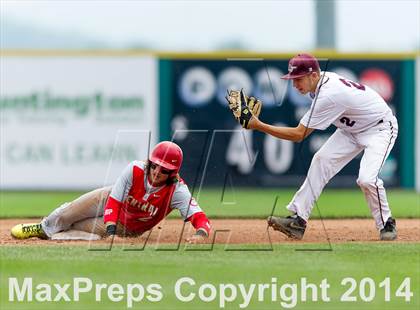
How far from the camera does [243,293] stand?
7.53m

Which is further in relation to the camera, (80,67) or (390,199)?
(80,67)

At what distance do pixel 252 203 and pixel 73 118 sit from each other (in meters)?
5.65

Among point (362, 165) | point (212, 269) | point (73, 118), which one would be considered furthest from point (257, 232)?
point (73, 118)

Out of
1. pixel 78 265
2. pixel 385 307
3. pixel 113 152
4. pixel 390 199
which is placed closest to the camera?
pixel 385 307

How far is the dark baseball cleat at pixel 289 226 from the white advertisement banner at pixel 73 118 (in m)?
10.9

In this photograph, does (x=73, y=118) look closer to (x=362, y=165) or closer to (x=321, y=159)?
(x=321, y=159)

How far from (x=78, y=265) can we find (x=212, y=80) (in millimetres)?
13972

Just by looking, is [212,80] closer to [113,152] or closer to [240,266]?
[113,152]

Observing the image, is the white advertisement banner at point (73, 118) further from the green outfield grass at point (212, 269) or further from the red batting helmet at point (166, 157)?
the green outfield grass at point (212, 269)

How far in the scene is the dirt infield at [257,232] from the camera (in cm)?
1081

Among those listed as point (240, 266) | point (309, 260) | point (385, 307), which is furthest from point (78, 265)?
point (385, 307)

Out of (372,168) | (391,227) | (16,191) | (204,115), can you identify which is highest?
(372,168)

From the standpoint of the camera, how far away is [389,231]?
10.9 metres

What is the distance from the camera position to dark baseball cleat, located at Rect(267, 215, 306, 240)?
10.9 m
